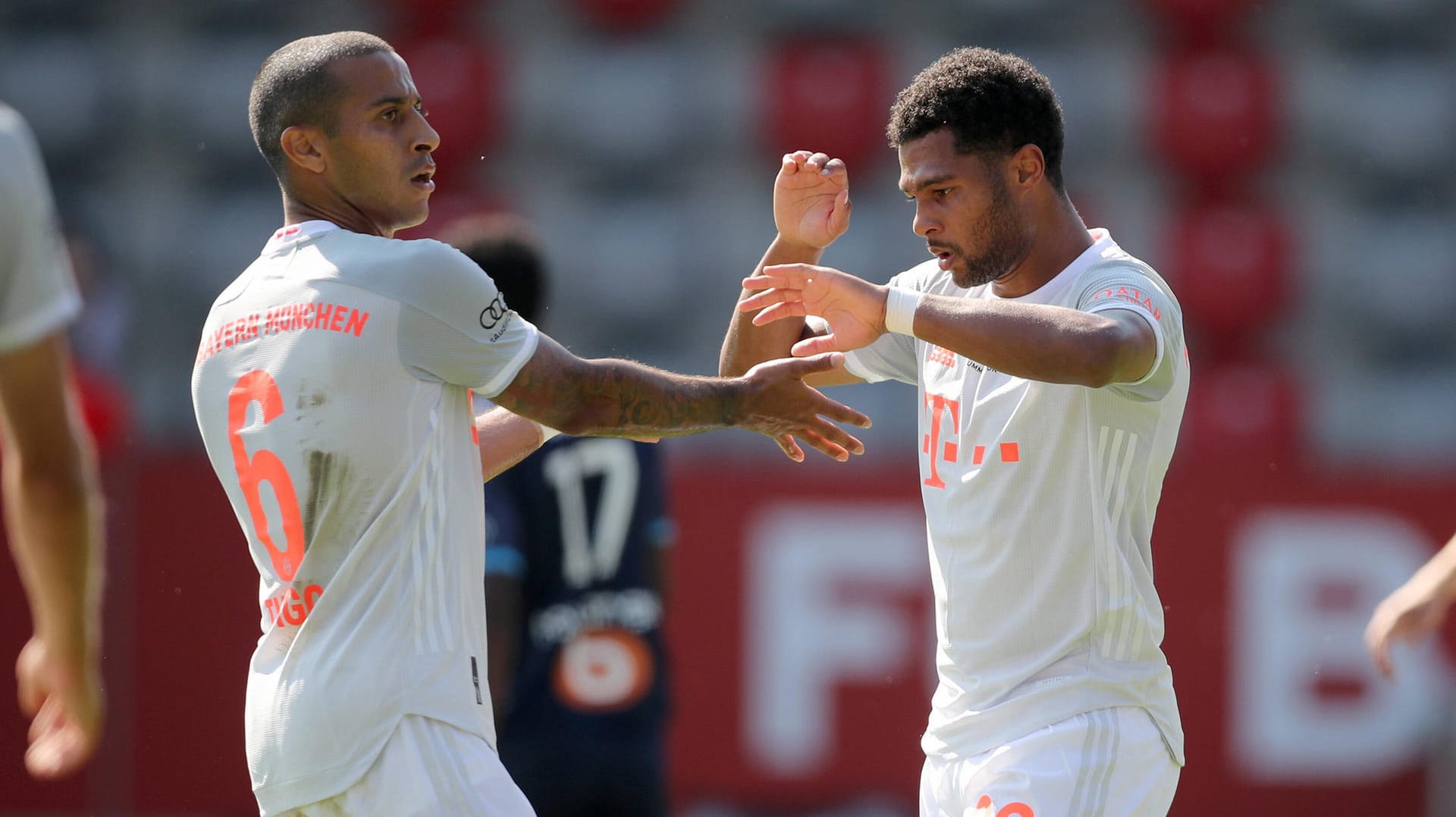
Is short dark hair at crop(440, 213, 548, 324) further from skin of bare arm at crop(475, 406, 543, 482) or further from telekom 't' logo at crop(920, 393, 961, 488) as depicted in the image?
telekom 't' logo at crop(920, 393, 961, 488)

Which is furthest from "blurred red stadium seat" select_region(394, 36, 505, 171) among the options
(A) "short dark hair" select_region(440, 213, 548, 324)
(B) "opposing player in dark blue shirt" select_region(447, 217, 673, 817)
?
(B) "opposing player in dark blue shirt" select_region(447, 217, 673, 817)

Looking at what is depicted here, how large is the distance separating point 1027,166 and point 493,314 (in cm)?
126

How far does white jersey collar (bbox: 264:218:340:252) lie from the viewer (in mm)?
3652

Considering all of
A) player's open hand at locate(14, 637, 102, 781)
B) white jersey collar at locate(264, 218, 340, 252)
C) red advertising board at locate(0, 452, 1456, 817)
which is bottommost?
red advertising board at locate(0, 452, 1456, 817)

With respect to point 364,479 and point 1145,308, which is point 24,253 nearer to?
point 364,479

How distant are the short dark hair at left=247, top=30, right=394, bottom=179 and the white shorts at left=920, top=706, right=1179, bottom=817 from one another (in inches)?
76.9

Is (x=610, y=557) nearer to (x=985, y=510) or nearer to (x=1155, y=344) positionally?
(x=985, y=510)

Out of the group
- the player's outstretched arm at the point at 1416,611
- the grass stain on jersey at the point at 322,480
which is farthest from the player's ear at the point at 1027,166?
the grass stain on jersey at the point at 322,480

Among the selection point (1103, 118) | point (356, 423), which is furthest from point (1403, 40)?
point (356, 423)

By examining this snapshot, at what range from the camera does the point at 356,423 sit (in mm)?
3479

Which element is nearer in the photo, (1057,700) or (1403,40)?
(1057,700)

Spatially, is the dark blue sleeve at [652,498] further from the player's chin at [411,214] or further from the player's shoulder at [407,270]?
the player's shoulder at [407,270]

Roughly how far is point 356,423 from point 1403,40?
11.0 metres

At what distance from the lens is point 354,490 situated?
3.49 metres
